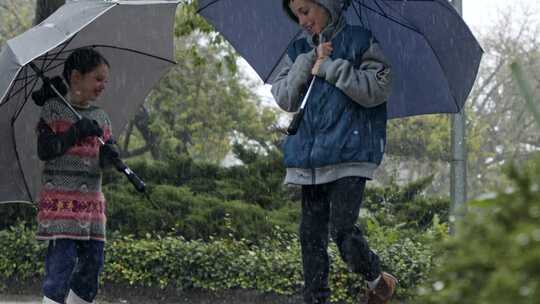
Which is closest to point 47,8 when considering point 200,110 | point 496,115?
point 200,110

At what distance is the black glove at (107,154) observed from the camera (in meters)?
5.29

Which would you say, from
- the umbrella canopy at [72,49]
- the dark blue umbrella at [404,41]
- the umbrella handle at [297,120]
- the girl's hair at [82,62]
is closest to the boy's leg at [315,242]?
the umbrella handle at [297,120]

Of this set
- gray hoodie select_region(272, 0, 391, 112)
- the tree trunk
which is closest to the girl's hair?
gray hoodie select_region(272, 0, 391, 112)

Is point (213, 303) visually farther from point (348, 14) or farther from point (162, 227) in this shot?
point (348, 14)

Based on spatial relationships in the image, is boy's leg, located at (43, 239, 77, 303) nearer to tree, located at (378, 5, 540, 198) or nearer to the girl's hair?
the girl's hair

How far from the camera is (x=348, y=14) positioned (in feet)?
18.3

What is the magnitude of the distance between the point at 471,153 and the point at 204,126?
11815 millimetres

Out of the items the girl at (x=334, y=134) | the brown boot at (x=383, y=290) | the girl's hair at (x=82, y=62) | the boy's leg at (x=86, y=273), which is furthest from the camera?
the girl's hair at (x=82, y=62)

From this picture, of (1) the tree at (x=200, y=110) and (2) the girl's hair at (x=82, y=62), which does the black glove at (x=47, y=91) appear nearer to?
(2) the girl's hair at (x=82, y=62)

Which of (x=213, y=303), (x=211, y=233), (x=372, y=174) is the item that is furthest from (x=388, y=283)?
(x=211, y=233)

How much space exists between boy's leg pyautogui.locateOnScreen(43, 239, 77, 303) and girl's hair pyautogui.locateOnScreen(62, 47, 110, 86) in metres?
0.87

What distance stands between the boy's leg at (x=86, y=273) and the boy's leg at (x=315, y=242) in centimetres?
110

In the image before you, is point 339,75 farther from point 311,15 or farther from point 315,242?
point 315,242

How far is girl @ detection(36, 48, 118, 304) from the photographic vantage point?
518 cm
